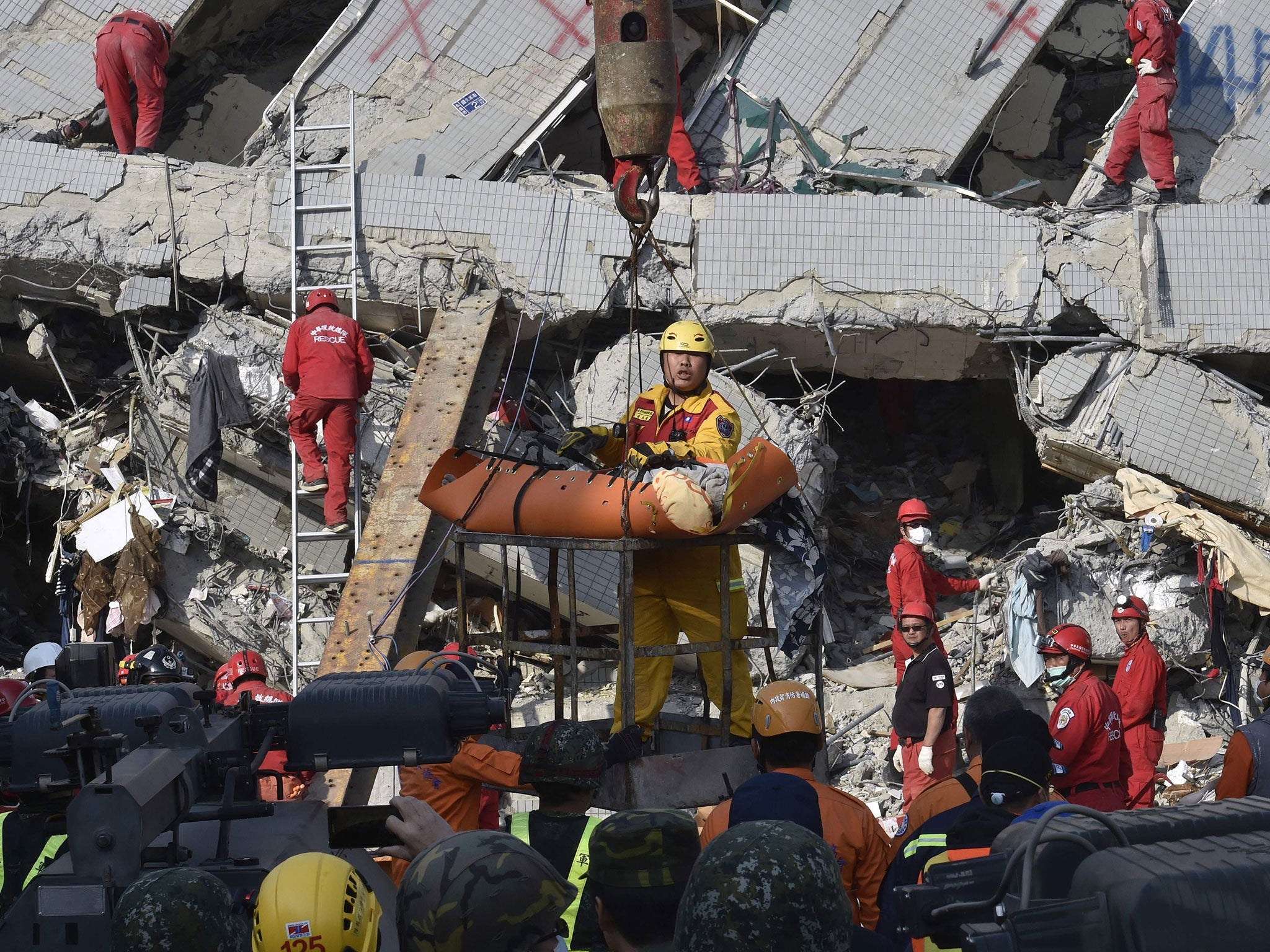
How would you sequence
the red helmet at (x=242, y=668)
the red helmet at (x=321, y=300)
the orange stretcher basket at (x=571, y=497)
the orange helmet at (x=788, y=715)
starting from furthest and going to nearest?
1. the red helmet at (x=321, y=300)
2. the red helmet at (x=242, y=668)
3. the orange stretcher basket at (x=571, y=497)
4. the orange helmet at (x=788, y=715)

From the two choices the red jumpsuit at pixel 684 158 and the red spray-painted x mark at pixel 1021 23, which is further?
the red spray-painted x mark at pixel 1021 23

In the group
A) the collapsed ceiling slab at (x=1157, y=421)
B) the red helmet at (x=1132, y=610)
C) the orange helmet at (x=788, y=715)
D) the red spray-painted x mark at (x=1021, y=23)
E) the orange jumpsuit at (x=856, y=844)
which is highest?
the red spray-painted x mark at (x=1021, y=23)

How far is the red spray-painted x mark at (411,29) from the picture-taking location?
31.8 ft

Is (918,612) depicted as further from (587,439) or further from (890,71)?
(890,71)

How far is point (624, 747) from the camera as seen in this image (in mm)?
5227

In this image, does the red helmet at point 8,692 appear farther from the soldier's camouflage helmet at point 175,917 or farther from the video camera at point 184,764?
the soldier's camouflage helmet at point 175,917

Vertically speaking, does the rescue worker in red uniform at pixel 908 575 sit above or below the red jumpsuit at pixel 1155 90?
below

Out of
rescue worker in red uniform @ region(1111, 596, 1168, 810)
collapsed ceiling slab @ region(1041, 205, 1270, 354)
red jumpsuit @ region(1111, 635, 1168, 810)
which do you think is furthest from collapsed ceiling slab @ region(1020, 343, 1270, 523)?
red jumpsuit @ region(1111, 635, 1168, 810)

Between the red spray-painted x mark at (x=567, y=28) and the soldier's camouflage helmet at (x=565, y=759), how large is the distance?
7044mm

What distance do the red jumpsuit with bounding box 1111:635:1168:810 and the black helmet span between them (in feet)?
14.8

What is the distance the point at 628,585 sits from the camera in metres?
5.50

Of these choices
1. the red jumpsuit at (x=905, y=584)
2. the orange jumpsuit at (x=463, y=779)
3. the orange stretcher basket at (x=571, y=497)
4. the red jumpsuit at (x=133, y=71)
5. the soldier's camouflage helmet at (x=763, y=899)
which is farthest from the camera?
the red jumpsuit at (x=133, y=71)

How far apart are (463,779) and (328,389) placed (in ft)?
12.5

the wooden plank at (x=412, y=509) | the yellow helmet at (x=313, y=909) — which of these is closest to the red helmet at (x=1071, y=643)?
the wooden plank at (x=412, y=509)
